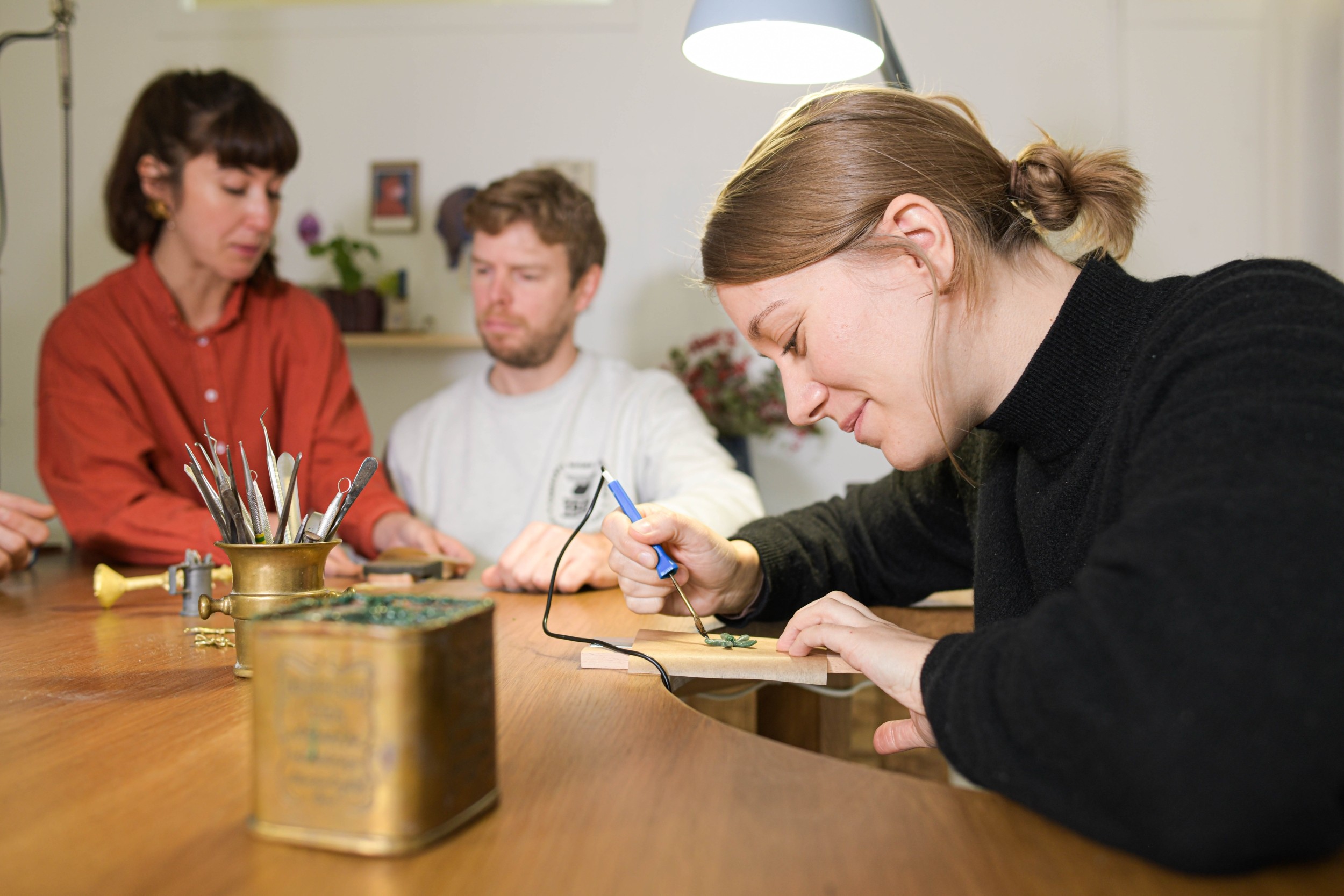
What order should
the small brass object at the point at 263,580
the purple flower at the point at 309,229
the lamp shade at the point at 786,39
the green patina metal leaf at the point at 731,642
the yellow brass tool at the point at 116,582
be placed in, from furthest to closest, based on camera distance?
the purple flower at the point at 309,229, the lamp shade at the point at 786,39, the yellow brass tool at the point at 116,582, the green patina metal leaf at the point at 731,642, the small brass object at the point at 263,580

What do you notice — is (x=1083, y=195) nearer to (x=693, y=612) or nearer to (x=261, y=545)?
(x=693, y=612)

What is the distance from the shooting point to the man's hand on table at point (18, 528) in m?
1.51

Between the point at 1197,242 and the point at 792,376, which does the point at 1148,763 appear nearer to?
the point at 792,376

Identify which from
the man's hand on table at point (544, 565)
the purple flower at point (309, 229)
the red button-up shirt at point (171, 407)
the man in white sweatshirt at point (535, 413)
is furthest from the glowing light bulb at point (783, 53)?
the purple flower at point (309, 229)

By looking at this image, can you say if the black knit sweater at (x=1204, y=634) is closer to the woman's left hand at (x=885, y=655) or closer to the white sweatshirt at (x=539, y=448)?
the woman's left hand at (x=885, y=655)

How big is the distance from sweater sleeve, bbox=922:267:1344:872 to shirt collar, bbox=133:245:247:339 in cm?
192

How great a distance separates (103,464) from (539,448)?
880 mm

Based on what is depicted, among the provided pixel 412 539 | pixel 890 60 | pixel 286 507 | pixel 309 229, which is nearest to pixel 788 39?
pixel 890 60

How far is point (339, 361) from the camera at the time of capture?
2254 mm

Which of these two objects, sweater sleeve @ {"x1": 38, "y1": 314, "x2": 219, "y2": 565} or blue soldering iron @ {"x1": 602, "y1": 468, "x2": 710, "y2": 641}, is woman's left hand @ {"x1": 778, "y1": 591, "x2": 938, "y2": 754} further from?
sweater sleeve @ {"x1": 38, "y1": 314, "x2": 219, "y2": 565}

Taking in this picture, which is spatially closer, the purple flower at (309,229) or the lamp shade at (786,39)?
the lamp shade at (786,39)

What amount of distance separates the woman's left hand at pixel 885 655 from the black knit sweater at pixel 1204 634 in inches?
2.0

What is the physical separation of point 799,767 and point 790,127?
0.64 metres

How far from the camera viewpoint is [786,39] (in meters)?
1.70
